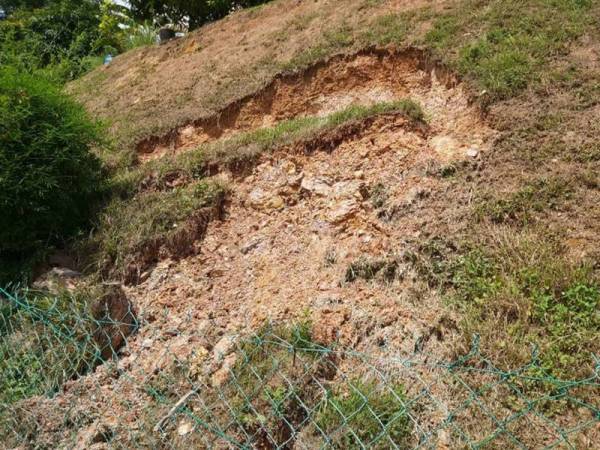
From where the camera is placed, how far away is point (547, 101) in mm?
4141

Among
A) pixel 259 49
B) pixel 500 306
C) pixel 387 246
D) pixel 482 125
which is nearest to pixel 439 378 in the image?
pixel 500 306

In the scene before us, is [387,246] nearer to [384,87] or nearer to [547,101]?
[547,101]

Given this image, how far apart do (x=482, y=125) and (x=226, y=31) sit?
577 centimetres

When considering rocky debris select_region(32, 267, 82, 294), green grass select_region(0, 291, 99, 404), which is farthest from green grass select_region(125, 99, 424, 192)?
green grass select_region(0, 291, 99, 404)

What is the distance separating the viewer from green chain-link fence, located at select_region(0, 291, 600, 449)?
235 cm

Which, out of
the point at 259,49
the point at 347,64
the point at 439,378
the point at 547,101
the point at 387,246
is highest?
the point at 259,49

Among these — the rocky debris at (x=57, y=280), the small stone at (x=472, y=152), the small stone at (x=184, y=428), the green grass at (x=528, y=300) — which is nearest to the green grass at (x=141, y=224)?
the rocky debris at (x=57, y=280)

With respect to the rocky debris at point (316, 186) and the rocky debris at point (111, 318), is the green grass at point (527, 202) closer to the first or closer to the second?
the rocky debris at point (316, 186)

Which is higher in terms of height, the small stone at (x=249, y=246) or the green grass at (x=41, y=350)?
the green grass at (x=41, y=350)

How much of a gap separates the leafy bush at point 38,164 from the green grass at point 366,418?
3.19 metres

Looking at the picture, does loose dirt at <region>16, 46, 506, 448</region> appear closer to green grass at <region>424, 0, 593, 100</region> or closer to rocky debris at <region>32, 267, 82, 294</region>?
green grass at <region>424, 0, 593, 100</region>

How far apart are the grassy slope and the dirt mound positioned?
178mm

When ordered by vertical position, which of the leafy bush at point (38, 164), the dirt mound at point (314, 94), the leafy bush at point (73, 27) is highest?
the leafy bush at point (73, 27)

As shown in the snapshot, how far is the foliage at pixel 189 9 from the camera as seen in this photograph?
32.3 feet
